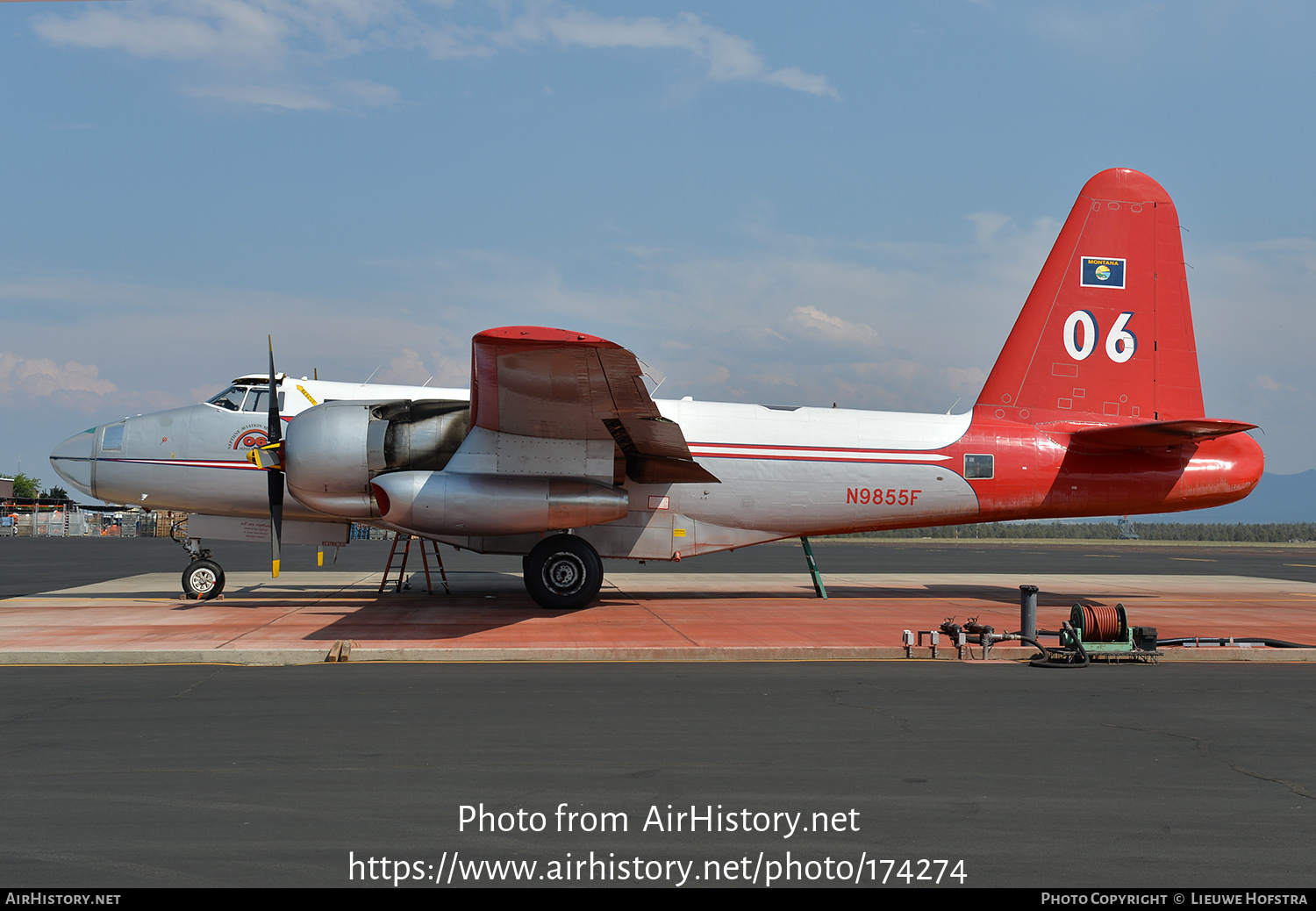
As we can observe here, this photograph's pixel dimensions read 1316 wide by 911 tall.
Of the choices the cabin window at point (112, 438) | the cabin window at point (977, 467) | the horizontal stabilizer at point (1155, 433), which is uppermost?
the cabin window at point (112, 438)

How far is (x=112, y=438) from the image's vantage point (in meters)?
15.7

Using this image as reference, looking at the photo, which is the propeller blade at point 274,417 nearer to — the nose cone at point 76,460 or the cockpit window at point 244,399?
the cockpit window at point 244,399

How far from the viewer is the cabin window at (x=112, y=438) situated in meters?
15.7

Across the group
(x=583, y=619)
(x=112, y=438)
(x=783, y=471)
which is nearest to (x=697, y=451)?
(x=783, y=471)

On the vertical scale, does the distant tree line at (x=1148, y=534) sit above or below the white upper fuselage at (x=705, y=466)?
below

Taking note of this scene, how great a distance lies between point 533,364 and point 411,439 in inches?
128

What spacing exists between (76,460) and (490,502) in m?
7.71

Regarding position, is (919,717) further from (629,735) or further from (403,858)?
(403,858)

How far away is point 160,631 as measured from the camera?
11.9m

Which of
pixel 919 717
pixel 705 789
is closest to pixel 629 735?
pixel 705 789

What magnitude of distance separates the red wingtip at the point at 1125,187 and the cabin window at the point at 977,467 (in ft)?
18.2

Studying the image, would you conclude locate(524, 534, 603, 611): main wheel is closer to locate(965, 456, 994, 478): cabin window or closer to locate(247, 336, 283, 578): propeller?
locate(247, 336, 283, 578): propeller

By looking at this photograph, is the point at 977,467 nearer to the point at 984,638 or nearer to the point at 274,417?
the point at 984,638

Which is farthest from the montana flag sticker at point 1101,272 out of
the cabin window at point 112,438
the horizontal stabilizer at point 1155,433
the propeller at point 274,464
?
the cabin window at point 112,438
